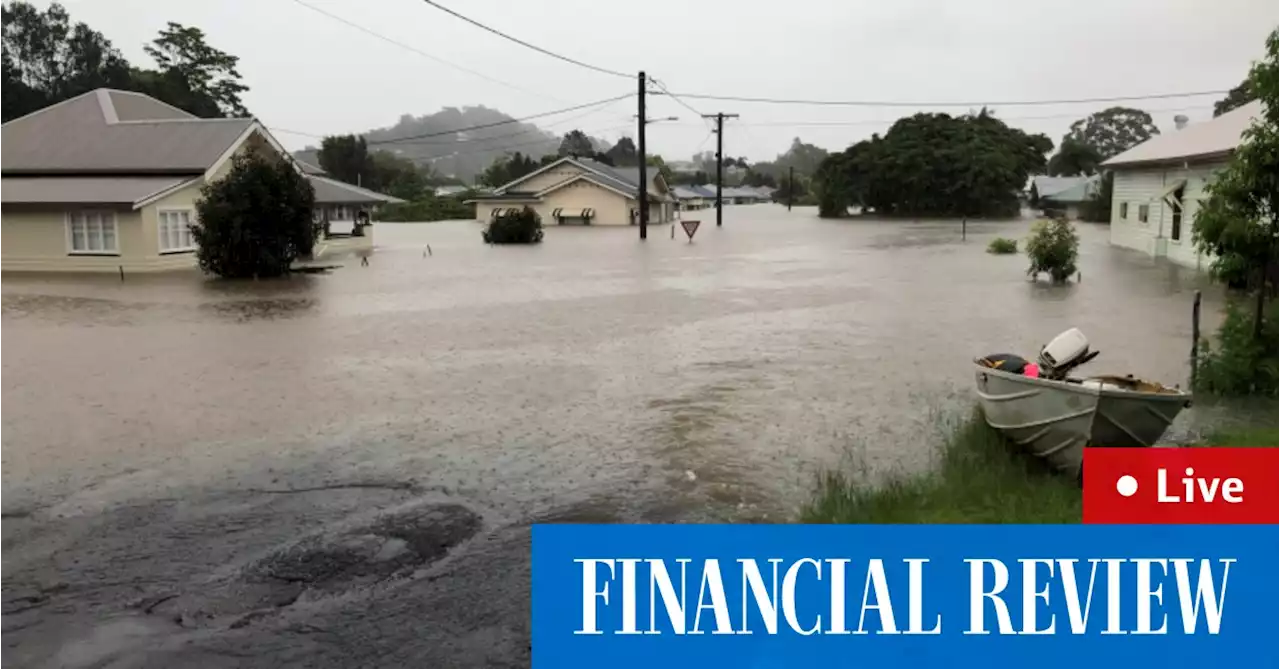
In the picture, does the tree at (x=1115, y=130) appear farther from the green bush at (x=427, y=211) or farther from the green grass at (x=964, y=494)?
the green grass at (x=964, y=494)

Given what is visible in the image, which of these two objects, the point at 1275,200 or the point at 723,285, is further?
the point at 723,285

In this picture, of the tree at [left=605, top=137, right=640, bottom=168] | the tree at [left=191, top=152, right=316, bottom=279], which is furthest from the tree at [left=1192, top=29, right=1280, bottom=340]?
the tree at [left=605, top=137, right=640, bottom=168]

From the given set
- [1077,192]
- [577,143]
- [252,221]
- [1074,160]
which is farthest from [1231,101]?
[577,143]

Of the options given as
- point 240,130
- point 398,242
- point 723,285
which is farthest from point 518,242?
point 723,285

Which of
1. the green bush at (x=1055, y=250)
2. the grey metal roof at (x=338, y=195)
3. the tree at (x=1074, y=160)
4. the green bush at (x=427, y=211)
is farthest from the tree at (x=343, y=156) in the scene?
the green bush at (x=1055, y=250)

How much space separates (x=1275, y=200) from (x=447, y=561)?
9342mm

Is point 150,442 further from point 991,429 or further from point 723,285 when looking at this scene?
point 723,285

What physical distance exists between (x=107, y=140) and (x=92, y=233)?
15.5 feet

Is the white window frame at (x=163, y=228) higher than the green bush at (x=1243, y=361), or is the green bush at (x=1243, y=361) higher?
the white window frame at (x=163, y=228)

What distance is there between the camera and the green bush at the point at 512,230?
155 feet

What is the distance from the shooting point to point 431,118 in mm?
188000

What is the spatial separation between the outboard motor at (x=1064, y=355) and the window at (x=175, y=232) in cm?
2728

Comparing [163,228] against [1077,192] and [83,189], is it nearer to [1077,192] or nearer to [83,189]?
[83,189]

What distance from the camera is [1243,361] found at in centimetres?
1091
